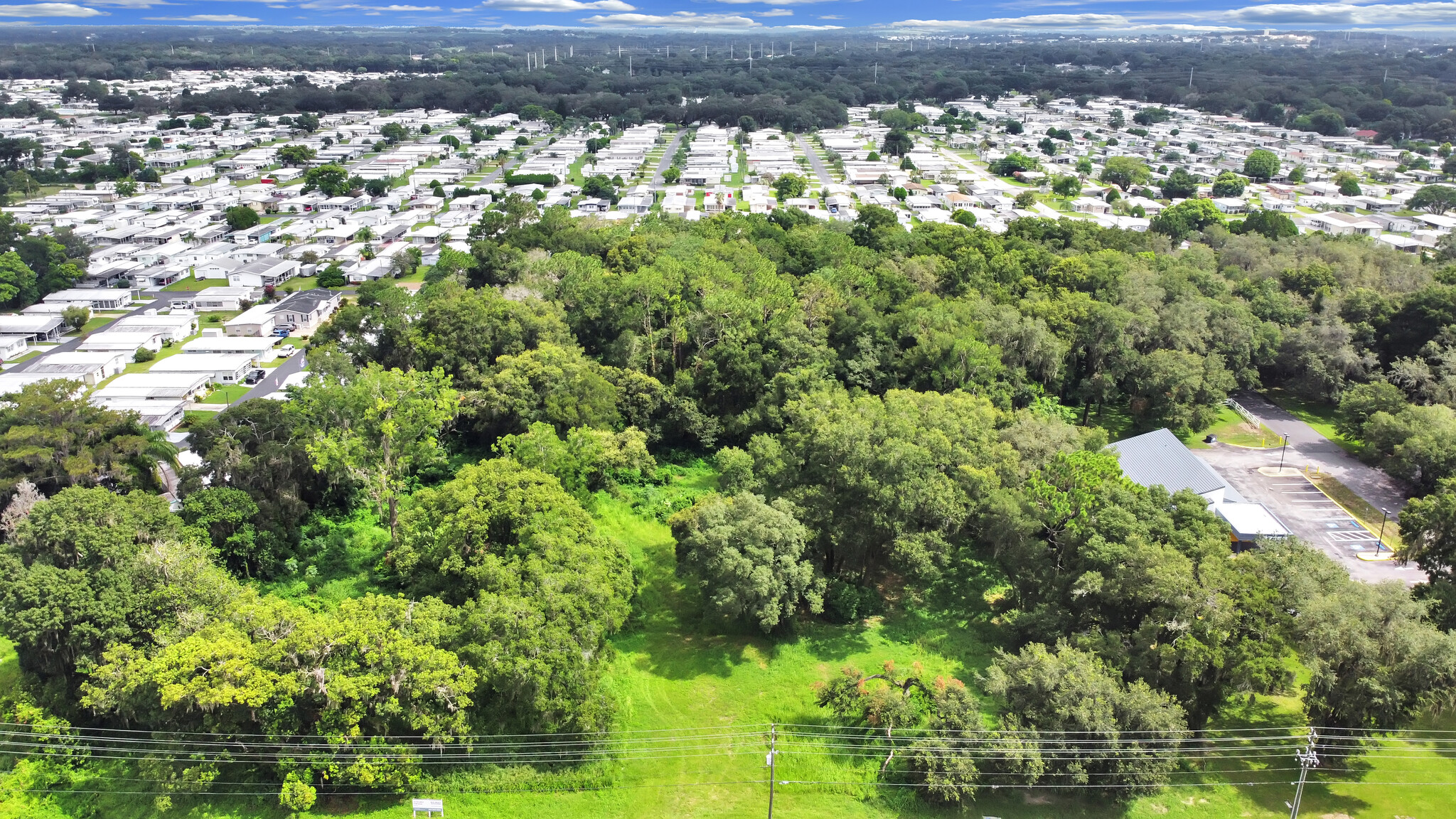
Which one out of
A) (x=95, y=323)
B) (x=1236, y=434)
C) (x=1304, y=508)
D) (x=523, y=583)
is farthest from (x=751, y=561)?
(x=95, y=323)

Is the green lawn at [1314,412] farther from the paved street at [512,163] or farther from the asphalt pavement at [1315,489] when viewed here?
the paved street at [512,163]

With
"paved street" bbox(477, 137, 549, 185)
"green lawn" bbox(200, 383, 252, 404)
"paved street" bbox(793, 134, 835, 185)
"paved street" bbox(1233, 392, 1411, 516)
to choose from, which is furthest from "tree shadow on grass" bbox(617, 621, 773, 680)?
"paved street" bbox(477, 137, 549, 185)

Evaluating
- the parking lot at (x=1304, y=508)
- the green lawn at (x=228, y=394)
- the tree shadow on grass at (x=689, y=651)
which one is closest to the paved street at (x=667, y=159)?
the green lawn at (x=228, y=394)

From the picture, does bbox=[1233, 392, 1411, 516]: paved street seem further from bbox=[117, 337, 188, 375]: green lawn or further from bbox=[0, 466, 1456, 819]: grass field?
bbox=[117, 337, 188, 375]: green lawn

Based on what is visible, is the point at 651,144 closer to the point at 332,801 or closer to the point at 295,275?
the point at 295,275

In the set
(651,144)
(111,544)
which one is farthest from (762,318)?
(651,144)

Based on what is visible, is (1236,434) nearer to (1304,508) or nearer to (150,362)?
(1304,508)
